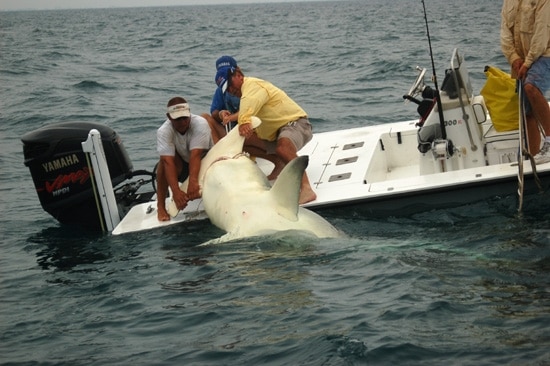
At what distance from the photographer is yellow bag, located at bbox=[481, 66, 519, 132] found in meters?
8.53

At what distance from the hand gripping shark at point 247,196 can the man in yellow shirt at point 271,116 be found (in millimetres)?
172

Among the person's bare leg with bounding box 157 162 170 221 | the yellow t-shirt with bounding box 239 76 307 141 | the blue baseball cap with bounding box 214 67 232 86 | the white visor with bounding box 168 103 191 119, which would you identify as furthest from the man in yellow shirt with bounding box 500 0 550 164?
the person's bare leg with bounding box 157 162 170 221

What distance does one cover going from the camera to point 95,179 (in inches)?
353

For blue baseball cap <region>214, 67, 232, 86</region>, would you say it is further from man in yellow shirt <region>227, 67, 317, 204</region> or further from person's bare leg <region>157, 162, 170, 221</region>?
person's bare leg <region>157, 162, 170, 221</region>

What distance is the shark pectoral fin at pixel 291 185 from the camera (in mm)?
7672

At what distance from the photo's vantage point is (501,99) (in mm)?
8586

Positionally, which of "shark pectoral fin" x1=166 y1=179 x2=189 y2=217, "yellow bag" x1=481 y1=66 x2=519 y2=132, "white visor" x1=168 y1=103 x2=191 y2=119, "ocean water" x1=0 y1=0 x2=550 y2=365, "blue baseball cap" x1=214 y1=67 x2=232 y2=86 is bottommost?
"ocean water" x1=0 y1=0 x2=550 y2=365

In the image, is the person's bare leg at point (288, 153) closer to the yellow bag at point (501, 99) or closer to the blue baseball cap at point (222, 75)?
the blue baseball cap at point (222, 75)

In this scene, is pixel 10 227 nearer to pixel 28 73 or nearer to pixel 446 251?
pixel 446 251

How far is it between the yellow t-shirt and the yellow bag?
6.49 feet

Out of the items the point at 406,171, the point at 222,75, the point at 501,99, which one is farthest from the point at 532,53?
the point at 222,75

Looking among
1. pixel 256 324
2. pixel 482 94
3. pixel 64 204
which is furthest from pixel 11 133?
pixel 256 324

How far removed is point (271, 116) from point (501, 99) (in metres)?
2.33

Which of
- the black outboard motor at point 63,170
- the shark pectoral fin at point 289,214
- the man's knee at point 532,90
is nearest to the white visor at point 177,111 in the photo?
the black outboard motor at point 63,170
